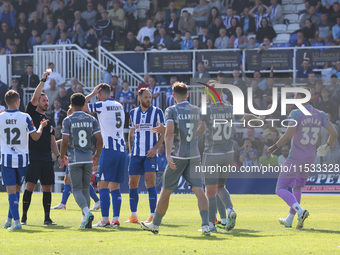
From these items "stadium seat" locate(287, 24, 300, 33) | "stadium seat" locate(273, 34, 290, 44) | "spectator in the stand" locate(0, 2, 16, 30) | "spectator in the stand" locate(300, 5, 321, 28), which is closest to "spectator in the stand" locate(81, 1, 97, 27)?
"spectator in the stand" locate(0, 2, 16, 30)

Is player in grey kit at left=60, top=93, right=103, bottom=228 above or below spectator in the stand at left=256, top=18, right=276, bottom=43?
below

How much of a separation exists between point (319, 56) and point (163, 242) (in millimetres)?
15681

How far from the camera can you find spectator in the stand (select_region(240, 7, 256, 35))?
2578cm

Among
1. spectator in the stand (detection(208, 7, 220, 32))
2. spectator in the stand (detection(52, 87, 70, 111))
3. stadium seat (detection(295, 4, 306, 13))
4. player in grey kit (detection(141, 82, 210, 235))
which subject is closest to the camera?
player in grey kit (detection(141, 82, 210, 235))

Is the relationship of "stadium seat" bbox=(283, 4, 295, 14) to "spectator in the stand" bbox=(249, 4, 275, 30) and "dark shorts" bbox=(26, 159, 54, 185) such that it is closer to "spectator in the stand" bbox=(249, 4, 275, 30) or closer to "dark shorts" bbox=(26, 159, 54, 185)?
"spectator in the stand" bbox=(249, 4, 275, 30)

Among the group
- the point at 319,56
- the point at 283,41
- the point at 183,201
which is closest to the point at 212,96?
the point at 183,201

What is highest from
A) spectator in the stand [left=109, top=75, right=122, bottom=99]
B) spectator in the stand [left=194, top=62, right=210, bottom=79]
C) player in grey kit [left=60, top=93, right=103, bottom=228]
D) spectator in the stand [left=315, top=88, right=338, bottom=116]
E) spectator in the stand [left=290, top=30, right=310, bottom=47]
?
spectator in the stand [left=290, top=30, right=310, bottom=47]

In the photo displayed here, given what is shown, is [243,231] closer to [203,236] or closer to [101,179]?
[203,236]

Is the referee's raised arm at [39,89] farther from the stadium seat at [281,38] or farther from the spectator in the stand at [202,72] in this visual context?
the stadium seat at [281,38]

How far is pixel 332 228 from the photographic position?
37.9 feet

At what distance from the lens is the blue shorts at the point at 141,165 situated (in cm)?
1225

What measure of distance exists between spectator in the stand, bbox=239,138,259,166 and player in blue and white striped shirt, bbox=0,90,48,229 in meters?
10.6

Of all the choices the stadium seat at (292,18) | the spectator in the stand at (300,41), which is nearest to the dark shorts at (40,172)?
the spectator in the stand at (300,41)

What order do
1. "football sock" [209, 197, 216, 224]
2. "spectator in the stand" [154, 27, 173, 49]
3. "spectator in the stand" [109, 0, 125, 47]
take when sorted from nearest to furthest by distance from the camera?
"football sock" [209, 197, 216, 224], "spectator in the stand" [154, 27, 173, 49], "spectator in the stand" [109, 0, 125, 47]
